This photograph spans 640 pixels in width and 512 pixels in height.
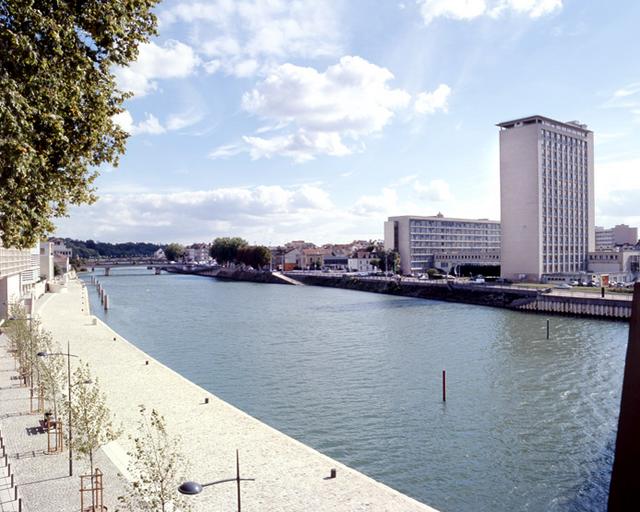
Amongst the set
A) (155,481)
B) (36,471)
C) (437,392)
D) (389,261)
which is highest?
Answer: (389,261)

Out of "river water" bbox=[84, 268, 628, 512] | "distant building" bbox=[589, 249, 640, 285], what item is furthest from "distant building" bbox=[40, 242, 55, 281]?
"distant building" bbox=[589, 249, 640, 285]

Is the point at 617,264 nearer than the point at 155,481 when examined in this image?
No

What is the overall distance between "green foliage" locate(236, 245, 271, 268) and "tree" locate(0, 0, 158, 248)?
141653mm

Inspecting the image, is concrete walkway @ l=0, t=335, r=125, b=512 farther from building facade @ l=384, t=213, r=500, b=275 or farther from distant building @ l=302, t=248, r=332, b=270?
distant building @ l=302, t=248, r=332, b=270

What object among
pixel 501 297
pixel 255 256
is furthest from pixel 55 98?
pixel 255 256

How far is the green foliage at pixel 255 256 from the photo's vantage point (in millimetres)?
158250

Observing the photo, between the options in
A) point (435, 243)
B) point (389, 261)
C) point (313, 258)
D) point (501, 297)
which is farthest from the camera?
point (313, 258)

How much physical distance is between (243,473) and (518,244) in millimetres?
89788

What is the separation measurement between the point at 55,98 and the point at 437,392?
22997 millimetres

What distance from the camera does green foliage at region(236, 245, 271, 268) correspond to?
158250 millimetres

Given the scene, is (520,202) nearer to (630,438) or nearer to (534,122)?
(534,122)

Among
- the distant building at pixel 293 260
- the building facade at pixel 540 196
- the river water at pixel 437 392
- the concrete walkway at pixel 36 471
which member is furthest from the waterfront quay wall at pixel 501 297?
the distant building at pixel 293 260

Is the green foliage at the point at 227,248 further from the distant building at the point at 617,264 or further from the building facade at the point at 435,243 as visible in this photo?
the distant building at the point at 617,264

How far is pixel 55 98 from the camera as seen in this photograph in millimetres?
12211
